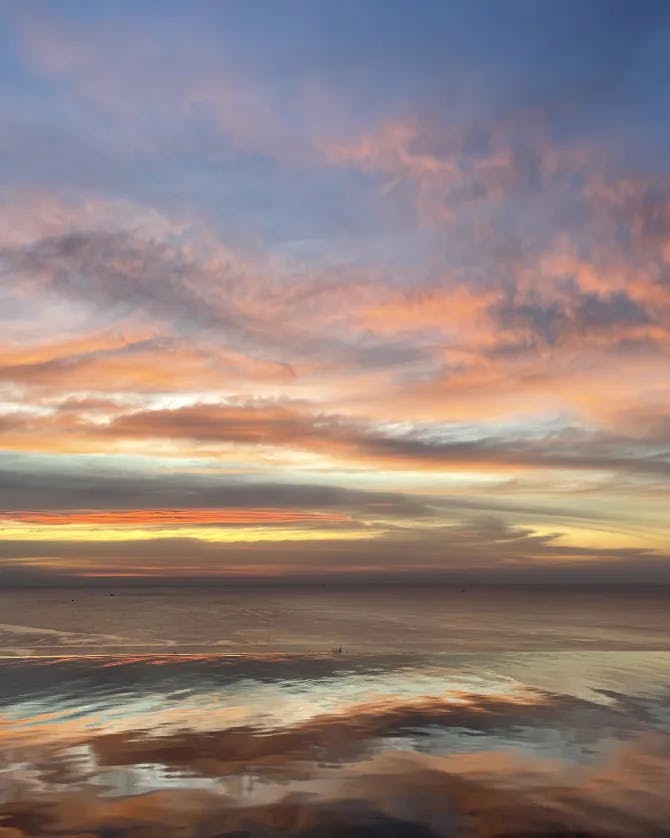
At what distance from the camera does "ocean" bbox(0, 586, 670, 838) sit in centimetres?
1423

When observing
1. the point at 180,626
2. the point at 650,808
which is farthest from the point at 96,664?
the point at 180,626

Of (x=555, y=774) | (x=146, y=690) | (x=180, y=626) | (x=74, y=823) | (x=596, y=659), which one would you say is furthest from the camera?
(x=180, y=626)

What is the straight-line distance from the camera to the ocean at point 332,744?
14227 mm

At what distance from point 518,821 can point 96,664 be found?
28159 mm

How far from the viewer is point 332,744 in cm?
1997

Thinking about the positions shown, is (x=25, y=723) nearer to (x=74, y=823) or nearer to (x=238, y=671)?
(x=74, y=823)

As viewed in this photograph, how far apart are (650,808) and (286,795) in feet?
25.5

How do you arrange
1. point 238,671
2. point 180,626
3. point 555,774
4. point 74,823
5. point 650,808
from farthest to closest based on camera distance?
1. point 180,626
2. point 238,671
3. point 555,774
4. point 650,808
5. point 74,823

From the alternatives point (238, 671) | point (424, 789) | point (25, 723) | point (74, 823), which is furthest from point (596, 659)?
point (74, 823)

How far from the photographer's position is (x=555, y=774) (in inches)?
677

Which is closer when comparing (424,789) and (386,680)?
(424,789)

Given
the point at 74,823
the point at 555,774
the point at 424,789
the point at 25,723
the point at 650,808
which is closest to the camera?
the point at 74,823

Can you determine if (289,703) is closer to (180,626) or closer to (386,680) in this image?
(386,680)

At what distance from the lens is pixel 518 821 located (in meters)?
14.0
